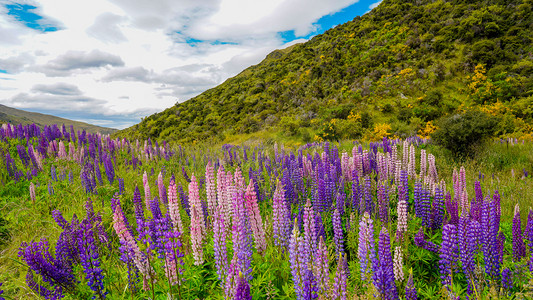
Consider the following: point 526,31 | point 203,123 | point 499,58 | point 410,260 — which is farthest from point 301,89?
point 410,260

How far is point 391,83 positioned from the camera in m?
27.2

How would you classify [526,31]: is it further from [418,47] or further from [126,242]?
[126,242]

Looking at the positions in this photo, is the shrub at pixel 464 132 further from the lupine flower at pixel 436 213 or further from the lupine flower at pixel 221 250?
the lupine flower at pixel 221 250

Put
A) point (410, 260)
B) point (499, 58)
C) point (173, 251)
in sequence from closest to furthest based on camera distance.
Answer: point (173, 251)
point (410, 260)
point (499, 58)

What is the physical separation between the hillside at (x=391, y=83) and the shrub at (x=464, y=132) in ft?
22.0

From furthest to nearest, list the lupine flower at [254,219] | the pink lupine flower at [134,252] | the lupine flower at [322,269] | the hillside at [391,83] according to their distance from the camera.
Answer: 1. the hillside at [391,83]
2. the lupine flower at [254,219]
3. the pink lupine flower at [134,252]
4. the lupine flower at [322,269]

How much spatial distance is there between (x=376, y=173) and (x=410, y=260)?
3012 mm

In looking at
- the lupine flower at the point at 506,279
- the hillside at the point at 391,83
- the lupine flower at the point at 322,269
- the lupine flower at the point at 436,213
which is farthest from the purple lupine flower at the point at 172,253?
the hillside at the point at 391,83

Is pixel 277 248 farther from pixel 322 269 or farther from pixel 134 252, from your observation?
pixel 134 252

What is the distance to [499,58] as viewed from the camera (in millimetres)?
24172

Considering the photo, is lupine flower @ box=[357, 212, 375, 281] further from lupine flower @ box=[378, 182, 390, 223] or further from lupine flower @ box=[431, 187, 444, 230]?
lupine flower @ box=[431, 187, 444, 230]

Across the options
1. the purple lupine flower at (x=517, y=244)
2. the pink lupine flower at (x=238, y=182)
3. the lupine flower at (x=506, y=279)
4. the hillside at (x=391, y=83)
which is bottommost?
the lupine flower at (x=506, y=279)

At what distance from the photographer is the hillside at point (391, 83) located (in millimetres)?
20641

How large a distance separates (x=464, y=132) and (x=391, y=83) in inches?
723
